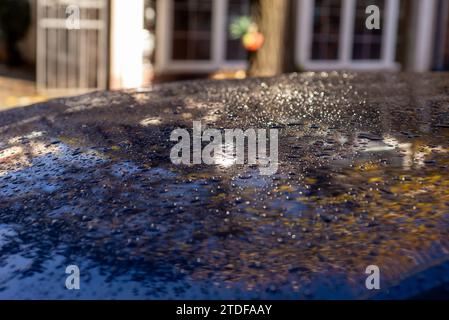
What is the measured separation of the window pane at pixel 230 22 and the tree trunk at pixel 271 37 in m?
4.90

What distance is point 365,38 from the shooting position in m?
16.5

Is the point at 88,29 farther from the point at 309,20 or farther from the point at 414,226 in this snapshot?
the point at 414,226

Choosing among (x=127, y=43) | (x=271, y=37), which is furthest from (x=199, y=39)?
(x=271, y=37)

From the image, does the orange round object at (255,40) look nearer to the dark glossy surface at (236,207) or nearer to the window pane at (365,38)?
the window pane at (365,38)

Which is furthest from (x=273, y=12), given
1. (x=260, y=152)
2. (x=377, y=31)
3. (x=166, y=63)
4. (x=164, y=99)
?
(x=260, y=152)

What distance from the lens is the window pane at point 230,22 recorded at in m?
15.6

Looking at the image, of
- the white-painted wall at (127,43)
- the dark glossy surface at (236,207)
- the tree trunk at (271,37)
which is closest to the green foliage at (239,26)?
the white-painted wall at (127,43)

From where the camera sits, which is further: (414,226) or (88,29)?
(88,29)

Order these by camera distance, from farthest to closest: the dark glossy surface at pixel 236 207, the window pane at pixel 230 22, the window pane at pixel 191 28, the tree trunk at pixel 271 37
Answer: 1. the window pane at pixel 230 22
2. the window pane at pixel 191 28
3. the tree trunk at pixel 271 37
4. the dark glossy surface at pixel 236 207

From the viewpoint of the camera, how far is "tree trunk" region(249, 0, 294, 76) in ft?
34.6

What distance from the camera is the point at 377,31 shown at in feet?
54.5

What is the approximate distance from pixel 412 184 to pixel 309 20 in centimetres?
1448

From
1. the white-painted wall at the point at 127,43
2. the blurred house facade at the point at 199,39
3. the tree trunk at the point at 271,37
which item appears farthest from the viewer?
the white-painted wall at the point at 127,43

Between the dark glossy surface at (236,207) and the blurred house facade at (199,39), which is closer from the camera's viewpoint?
the dark glossy surface at (236,207)
